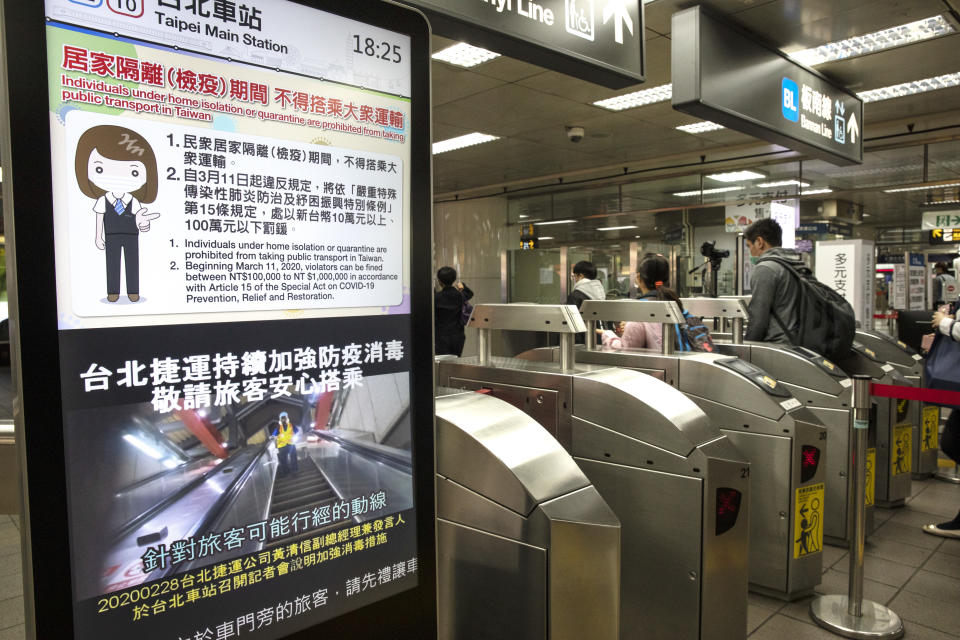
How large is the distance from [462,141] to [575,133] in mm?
1237

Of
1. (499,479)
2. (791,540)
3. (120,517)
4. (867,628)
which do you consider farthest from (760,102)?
(120,517)

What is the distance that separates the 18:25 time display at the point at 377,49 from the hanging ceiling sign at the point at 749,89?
183 centimetres

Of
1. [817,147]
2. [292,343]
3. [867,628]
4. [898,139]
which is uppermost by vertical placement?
[898,139]

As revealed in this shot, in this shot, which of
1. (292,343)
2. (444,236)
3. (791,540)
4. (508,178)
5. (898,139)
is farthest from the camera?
(444,236)

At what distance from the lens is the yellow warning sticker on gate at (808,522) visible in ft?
8.84

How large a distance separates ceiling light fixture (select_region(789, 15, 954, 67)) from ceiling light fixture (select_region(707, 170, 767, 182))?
9.93 feet

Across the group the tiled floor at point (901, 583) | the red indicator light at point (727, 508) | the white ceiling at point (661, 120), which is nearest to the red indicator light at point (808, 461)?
the tiled floor at point (901, 583)

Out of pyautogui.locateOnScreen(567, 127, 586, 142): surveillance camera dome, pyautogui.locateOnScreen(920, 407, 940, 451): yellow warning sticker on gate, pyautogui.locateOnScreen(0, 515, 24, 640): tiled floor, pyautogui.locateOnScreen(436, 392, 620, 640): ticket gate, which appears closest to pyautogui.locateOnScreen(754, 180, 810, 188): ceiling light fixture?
pyautogui.locateOnScreen(567, 127, 586, 142): surveillance camera dome

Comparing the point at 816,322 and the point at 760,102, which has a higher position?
the point at 760,102

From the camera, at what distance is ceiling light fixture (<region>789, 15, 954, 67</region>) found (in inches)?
155

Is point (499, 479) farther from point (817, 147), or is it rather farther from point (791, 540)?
point (817, 147)

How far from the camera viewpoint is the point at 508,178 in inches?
344

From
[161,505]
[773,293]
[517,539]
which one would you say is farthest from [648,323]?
[161,505]

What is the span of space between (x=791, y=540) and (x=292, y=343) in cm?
246
